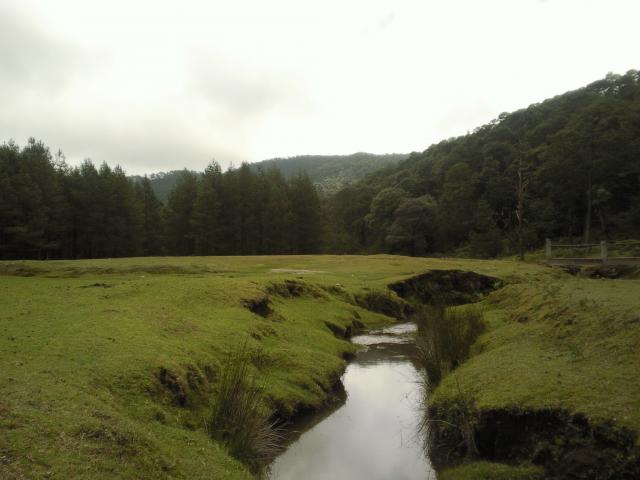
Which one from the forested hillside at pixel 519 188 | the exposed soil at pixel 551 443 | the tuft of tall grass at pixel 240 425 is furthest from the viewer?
the forested hillside at pixel 519 188

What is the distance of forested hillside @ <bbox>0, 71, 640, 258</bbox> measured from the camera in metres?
69.4

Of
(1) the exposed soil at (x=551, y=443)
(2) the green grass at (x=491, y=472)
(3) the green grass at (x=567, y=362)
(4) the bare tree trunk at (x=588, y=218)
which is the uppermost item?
(4) the bare tree trunk at (x=588, y=218)

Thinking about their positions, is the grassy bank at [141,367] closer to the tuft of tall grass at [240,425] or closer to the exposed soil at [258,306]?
the exposed soil at [258,306]

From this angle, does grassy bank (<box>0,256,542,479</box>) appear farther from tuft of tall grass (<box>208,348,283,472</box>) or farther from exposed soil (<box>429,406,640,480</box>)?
exposed soil (<box>429,406,640,480</box>)

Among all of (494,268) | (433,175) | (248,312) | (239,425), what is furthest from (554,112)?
(239,425)

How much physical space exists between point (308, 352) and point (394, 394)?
3.45 m

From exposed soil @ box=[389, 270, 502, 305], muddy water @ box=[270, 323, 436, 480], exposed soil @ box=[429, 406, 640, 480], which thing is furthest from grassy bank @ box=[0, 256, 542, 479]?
exposed soil @ box=[389, 270, 502, 305]

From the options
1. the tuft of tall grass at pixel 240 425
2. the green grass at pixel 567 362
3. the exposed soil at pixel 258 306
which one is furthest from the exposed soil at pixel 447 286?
the tuft of tall grass at pixel 240 425

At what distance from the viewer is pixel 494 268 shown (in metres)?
42.2

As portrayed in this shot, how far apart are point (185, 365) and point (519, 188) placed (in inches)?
2195

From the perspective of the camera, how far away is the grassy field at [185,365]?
23.5ft

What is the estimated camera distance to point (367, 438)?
40.0ft

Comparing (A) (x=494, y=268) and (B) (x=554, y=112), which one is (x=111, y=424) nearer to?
(A) (x=494, y=268)

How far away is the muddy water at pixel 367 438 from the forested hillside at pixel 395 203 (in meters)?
45.6
